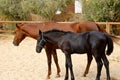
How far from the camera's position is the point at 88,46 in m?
5.61

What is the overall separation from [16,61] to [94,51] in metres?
3.94

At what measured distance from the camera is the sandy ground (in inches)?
274

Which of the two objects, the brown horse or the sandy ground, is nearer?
the brown horse

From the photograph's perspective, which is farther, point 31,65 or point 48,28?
point 31,65

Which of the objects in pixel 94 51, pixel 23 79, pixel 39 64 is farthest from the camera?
pixel 39 64

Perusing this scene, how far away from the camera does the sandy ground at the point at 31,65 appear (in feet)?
22.8

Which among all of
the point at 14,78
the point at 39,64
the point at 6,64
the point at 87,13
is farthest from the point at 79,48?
the point at 87,13

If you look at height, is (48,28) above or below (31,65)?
above

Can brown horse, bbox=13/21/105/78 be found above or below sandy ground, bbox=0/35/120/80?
above

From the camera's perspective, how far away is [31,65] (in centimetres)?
822

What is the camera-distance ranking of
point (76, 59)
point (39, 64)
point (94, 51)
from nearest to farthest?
1. point (94, 51)
2. point (39, 64)
3. point (76, 59)

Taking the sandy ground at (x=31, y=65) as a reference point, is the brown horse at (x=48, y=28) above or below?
above

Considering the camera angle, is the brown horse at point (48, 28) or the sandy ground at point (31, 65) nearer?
the brown horse at point (48, 28)

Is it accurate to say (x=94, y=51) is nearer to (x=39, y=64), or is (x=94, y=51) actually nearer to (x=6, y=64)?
(x=39, y=64)
